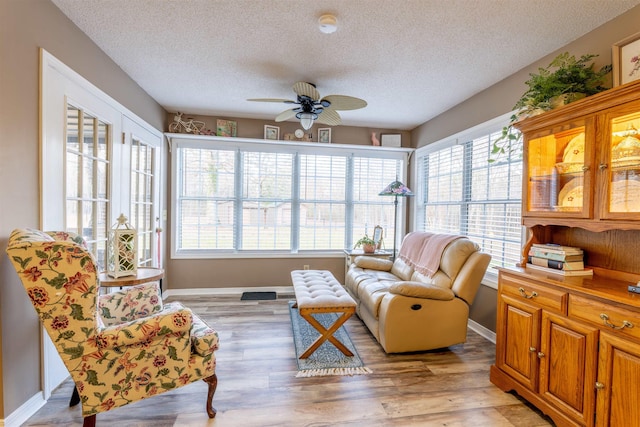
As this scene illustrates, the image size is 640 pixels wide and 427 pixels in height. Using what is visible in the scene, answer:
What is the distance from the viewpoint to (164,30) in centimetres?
215

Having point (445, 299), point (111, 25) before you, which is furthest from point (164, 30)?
point (445, 299)

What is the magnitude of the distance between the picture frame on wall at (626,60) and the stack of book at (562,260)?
1.07 metres

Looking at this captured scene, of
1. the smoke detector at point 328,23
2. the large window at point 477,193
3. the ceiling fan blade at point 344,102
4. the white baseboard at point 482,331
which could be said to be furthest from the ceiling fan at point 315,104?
the white baseboard at point 482,331

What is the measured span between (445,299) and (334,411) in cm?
129

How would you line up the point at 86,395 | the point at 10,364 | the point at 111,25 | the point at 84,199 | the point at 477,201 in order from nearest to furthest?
the point at 86,395 → the point at 10,364 → the point at 111,25 → the point at 84,199 → the point at 477,201

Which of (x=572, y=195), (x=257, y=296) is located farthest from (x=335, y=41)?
(x=257, y=296)

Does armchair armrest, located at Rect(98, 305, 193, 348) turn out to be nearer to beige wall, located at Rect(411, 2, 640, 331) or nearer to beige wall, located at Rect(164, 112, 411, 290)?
beige wall, located at Rect(164, 112, 411, 290)

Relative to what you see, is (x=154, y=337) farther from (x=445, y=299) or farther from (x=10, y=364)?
(x=445, y=299)

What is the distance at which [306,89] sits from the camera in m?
2.52

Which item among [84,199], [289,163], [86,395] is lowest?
[86,395]

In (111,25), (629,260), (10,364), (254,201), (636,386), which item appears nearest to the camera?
(636,386)

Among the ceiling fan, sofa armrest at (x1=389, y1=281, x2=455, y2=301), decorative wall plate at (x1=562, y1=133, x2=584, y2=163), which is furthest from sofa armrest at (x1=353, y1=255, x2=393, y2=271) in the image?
decorative wall plate at (x1=562, y1=133, x2=584, y2=163)

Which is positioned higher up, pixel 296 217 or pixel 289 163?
pixel 289 163

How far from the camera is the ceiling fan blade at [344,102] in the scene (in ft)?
8.34
